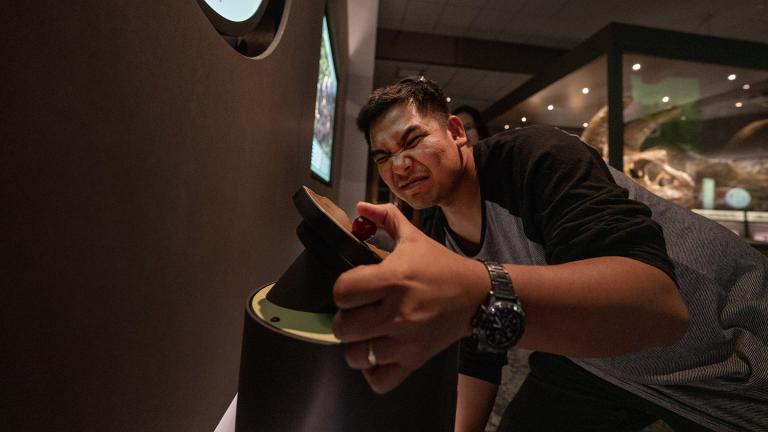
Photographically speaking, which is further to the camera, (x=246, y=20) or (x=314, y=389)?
(x=246, y=20)

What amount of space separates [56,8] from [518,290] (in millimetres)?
459

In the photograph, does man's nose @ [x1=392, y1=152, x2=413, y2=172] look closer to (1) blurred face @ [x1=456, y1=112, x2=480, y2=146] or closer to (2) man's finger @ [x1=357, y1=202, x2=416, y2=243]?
(2) man's finger @ [x1=357, y1=202, x2=416, y2=243]

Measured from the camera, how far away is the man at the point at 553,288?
285mm

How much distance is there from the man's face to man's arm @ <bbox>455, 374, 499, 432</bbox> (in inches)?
21.8

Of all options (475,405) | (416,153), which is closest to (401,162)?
(416,153)

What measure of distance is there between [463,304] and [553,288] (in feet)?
0.38

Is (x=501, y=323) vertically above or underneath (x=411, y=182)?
underneath

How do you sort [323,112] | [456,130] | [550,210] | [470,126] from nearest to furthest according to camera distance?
1. [550,210]
2. [456,130]
3. [323,112]
4. [470,126]

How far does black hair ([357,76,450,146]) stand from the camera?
851mm

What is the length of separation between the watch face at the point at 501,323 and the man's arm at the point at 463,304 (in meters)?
0.02

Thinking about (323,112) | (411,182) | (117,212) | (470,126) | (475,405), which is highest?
(470,126)

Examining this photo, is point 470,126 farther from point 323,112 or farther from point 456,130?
point 456,130

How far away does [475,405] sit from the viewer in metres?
0.98

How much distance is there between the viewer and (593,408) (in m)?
0.95
